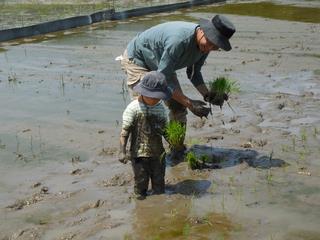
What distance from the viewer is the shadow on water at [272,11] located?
17094 millimetres

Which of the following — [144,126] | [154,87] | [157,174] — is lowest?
[157,174]

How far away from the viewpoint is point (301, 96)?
7.87 m

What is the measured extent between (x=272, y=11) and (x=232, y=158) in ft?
47.5

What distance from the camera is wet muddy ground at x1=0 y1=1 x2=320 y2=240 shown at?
13.7 feet

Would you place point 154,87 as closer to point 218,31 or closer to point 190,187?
point 218,31

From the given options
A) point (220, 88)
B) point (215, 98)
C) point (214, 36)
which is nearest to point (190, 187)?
point (215, 98)

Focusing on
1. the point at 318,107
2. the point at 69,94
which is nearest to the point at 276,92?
the point at 318,107

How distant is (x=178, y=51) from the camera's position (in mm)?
4699

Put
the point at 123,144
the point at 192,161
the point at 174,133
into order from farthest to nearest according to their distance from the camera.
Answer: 1. the point at 192,161
2. the point at 174,133
3. the point at 123,144

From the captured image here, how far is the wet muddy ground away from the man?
27.1 inches

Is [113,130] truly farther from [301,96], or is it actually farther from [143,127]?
[301,96]

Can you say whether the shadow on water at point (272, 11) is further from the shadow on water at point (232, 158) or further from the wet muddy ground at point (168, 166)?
the shadow on water at point (232, 158)

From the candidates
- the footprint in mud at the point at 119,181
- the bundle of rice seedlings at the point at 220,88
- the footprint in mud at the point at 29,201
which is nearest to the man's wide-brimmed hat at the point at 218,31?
the bundle of rice seedlings at the point at 220,88

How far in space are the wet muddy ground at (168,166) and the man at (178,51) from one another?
27.1 inches
